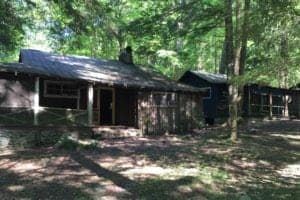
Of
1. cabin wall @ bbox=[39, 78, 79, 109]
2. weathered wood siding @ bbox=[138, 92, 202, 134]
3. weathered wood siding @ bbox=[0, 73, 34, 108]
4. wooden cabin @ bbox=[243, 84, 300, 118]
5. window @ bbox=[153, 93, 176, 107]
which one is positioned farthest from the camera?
wooden cabin @ bbox=[243, 84, 300, 118]

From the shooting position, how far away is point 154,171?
12406mm

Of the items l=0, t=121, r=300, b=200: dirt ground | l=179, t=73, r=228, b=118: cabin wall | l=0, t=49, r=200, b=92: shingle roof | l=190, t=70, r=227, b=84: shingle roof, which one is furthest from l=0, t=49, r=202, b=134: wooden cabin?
l=179, t=73, r=228, b=118: cabin wall

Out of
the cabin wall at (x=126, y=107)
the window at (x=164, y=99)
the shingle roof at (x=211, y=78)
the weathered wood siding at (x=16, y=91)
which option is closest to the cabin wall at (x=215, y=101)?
the shingle roof at (x=211, y=78)

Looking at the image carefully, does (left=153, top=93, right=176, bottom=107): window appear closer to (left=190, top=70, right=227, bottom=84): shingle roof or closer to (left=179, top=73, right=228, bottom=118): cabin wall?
(left=190, top=70, right=227, bottom=84): shingle roof

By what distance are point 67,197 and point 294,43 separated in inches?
276

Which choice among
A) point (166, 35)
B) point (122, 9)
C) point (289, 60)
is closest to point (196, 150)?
point (289, 60)

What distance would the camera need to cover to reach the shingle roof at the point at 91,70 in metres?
19.6

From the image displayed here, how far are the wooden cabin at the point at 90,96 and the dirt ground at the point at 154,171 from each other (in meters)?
2.55

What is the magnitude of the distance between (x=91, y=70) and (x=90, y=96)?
9.57 feet

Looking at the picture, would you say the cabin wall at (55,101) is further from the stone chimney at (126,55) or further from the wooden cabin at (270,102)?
the wooden cabin at (270,102)

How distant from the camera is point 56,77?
62.1ft

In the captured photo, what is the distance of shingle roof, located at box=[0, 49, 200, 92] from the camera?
1959 centimetres

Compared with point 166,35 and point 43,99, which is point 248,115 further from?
point 43,99

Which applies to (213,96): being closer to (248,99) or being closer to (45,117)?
(248,99)
